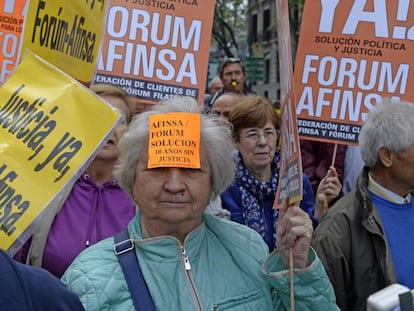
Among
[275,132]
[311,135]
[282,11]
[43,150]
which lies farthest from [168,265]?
[311,135]

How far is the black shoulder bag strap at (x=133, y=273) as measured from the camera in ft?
7.73

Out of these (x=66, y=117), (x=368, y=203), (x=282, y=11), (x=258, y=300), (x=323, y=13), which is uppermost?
(x=323, y=13)

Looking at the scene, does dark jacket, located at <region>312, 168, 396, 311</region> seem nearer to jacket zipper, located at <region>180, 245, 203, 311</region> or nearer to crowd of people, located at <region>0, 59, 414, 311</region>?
crowd of people, located at <region>0, 59, 414, 311</region>

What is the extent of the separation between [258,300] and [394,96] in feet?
8.45

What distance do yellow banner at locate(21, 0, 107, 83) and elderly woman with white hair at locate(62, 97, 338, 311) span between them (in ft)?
1.92

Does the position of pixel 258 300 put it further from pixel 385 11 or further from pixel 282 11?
pixel 385 11

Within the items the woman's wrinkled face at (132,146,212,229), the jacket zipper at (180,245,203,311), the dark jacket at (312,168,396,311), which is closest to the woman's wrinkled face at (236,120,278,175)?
the dark jacket at (312,168,396,311)

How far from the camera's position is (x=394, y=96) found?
472cm

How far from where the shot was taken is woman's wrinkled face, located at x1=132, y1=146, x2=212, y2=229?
8.28ft

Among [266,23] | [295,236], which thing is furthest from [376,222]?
[266,23]

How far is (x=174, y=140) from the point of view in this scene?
2.50 m

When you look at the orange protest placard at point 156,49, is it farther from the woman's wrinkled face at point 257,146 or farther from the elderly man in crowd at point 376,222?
the elderly man in crowd at point 376,222

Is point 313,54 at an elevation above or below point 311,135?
above

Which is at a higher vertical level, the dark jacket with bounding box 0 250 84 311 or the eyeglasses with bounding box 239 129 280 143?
the eyeglasses with bounding box 239 129 280 143
